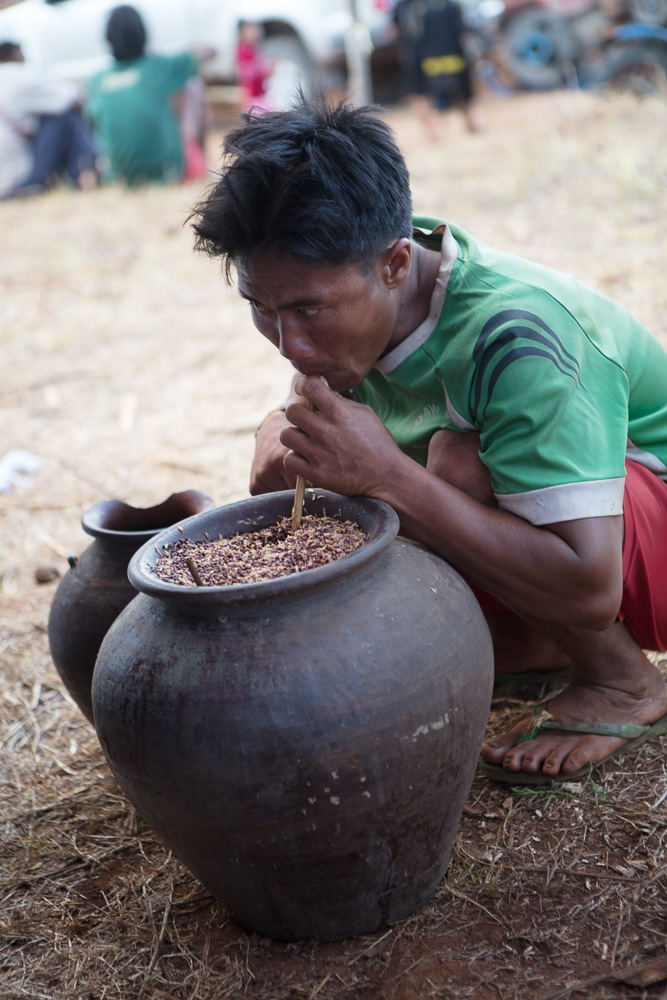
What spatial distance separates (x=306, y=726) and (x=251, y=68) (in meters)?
10.7

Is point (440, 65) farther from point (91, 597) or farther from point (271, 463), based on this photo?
point (91, 597)

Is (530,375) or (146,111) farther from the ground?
(530,375)

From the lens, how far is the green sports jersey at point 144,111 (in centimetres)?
1054

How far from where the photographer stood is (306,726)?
1.62m

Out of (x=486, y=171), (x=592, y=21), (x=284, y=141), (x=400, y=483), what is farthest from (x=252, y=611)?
(x=592, y=21)

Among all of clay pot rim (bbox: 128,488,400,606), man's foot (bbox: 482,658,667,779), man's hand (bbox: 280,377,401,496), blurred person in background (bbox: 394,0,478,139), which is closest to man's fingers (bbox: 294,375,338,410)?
man's hand (bbox: 280,377,401,496)

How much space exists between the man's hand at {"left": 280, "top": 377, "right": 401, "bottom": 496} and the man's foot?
0.81 m

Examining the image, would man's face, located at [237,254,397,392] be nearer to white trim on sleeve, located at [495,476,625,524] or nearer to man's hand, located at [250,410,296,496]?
man's hand, located at [250,410,296,496]

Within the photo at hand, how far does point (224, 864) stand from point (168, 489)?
2759 mm

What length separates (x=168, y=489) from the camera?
172 inches

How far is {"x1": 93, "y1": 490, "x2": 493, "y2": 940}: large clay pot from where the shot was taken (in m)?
1.64

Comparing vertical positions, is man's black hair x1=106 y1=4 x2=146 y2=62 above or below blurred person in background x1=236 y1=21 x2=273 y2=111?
above

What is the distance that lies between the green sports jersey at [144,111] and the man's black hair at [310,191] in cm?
926

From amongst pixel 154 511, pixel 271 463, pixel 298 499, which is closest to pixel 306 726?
pixel 298 499
